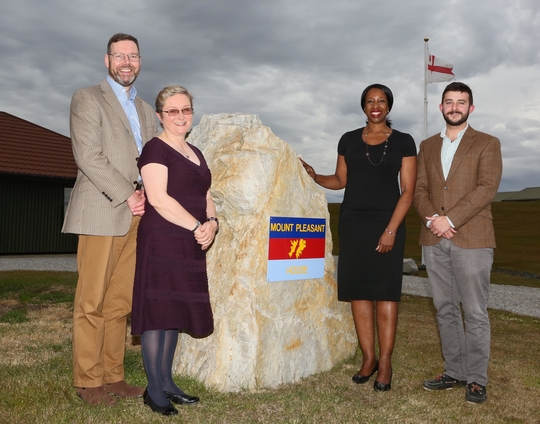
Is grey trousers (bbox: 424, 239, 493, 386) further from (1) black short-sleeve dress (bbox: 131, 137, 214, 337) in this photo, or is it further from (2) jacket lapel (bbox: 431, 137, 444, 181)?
(1) black short-sleeve dress (bbox: 131, 137, 214, 337)

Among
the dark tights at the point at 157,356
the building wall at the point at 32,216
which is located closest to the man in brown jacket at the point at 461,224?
the dark tights at the point at 157,356

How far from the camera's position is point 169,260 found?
3355mm

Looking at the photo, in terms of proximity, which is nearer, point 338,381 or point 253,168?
point 253,168

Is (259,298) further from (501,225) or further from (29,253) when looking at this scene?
(501,225)

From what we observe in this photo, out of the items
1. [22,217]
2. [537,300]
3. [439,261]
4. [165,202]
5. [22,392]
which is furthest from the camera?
[22,217]

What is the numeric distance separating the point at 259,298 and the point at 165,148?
4.93 ft

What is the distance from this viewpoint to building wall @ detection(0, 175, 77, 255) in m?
16.5

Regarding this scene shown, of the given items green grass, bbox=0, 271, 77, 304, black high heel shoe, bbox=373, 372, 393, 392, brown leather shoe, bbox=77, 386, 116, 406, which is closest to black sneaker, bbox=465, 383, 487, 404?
black high heel shoe, bbox=373, 372, 393, 392

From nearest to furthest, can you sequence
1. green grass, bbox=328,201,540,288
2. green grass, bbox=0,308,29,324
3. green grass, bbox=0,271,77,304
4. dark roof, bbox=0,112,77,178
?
green grass, bbox=0,308,29,324 < green grass, bbox=0,271,77,304 < dark roof, bbox=0,112,77,178 < green grass, bbox=328,201,540,288

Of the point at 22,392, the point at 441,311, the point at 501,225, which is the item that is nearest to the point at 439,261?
the point at 441,311

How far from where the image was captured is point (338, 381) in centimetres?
448

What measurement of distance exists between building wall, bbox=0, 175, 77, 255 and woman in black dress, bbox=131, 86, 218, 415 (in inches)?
583

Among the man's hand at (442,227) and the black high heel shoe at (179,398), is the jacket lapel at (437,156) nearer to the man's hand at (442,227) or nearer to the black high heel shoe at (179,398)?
the man's hand at (442,227)

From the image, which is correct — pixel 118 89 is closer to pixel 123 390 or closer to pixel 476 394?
pixel 123 390
